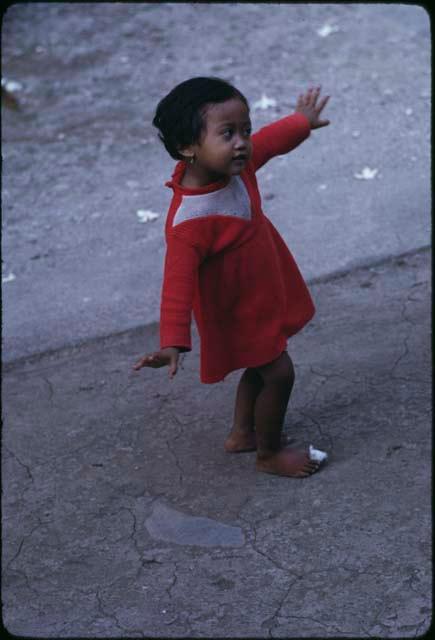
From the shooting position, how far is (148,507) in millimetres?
3047

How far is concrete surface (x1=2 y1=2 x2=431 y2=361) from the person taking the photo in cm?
447

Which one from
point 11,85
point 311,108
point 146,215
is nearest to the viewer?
point 311,108

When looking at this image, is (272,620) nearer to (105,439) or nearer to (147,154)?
(105,439)

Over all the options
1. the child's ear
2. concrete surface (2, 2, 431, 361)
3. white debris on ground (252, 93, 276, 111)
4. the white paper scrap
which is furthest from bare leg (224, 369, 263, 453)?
white debris on ground (252, 93, 276, 111)

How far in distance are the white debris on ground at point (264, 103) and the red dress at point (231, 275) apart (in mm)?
2925

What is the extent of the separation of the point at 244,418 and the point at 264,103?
10.4ft

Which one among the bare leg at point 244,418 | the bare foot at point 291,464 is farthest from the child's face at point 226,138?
the bare foot at point 291,464

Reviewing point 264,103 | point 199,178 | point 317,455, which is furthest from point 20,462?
point 264,103

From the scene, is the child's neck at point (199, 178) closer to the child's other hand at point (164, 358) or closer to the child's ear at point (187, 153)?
the child's ear at point (187, 153)

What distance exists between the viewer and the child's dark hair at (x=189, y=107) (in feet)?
8.71

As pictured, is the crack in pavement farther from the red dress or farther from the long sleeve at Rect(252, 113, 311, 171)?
the long sleeve at Rect(252, 113, 311, 171)

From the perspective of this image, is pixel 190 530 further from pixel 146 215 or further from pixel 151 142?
pixel 151 142

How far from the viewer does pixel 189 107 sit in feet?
8.73

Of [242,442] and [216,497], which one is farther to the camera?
[242,442]
